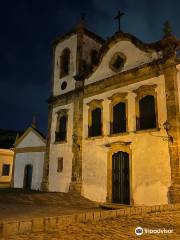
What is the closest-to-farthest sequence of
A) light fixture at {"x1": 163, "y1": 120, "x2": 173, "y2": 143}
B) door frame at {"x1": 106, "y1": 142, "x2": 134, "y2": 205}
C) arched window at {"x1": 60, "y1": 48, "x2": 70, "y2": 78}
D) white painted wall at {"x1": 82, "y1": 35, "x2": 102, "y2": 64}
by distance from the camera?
light fixture at {"x1": 163, "y1": 120, "x2": 173, "y2": 143} < door frame at {"x1": 106, "y1": 142, "x2": 134, "y2": 205} < white painted wall at {"x1": 82, "y1": 35, "x2": 102, "y2": 64} < arched window at {"x1": 60, "y1": 48, "x2": 70, "y2": 78}

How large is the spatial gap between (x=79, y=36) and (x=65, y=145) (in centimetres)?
802

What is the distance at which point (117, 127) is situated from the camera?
13.6 metres

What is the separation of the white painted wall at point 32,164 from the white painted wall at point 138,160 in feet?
15.9

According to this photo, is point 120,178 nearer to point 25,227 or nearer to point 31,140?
point 25,227

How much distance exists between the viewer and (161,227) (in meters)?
6.16

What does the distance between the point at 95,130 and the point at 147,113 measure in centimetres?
363

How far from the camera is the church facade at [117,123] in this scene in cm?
1134

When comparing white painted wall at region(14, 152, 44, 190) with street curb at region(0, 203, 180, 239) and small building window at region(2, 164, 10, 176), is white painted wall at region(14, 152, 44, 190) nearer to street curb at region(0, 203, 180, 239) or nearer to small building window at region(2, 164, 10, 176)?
small building window at region(2, 164, 10, 176)

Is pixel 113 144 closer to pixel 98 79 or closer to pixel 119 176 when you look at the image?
pixel 119 176

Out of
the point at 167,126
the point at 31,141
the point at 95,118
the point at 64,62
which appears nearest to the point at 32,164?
the point at 31,141

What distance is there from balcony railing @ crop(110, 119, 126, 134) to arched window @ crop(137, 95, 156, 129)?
3.23 feet

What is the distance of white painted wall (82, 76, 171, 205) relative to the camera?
1109 centimetres

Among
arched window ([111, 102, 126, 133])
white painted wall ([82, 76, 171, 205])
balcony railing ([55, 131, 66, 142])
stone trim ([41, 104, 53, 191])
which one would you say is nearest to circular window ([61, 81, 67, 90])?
stone trim ([41, 104, 53, 191])

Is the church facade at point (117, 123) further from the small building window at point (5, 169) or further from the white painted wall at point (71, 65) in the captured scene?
the small building window at point (5, 169)
